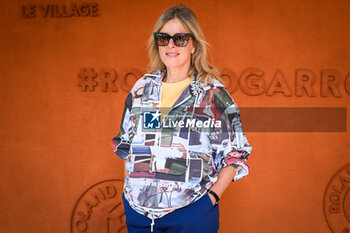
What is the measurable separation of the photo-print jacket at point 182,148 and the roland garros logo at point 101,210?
142 cm

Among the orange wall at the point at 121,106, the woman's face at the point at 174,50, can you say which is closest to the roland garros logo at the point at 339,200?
the orange wall at the point at 121,106

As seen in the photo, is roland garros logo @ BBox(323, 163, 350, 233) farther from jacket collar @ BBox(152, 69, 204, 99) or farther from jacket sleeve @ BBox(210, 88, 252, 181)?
jacket collar @ BBox(152, 69, 204, 99)

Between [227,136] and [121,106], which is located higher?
[121,106]

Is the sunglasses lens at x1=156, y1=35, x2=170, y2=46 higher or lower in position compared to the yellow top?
higher

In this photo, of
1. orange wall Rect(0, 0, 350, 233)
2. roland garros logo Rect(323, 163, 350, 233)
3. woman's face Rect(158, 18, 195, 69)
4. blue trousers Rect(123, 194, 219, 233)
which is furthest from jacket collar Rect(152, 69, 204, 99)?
roland garros logo Rect(323, 163, 350, 233)

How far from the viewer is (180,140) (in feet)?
6.05

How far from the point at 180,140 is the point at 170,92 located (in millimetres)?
315

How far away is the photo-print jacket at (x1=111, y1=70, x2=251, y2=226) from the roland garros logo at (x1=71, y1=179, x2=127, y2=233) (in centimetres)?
142

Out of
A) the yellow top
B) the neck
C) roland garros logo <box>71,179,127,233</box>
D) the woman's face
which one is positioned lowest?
roland garros logo <box>71,179,127,233</box>

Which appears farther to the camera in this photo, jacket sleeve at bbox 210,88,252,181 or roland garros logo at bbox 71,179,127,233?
roland garros logo at bbox 71,179,127,233

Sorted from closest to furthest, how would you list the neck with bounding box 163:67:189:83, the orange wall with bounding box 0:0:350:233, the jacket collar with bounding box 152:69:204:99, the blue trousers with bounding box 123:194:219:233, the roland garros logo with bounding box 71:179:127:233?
1. the blue trousers with bounding box 123:194:219:233
2. the jacket collar with bounding box 152:69:204:99
3. the neck with bounding box 163:67:189:83
4. the orange wall with bounding box 0:0:350:233
5. the roland garros logo with bounding box 71:179:127:233

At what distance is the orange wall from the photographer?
3.12 m

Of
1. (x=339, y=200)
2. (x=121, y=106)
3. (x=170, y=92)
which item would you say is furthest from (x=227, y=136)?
(x=339, y=200)

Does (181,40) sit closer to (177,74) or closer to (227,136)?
(177,74)
